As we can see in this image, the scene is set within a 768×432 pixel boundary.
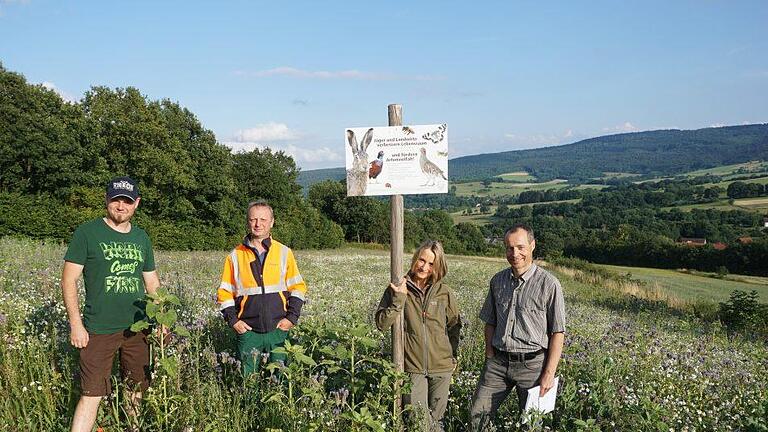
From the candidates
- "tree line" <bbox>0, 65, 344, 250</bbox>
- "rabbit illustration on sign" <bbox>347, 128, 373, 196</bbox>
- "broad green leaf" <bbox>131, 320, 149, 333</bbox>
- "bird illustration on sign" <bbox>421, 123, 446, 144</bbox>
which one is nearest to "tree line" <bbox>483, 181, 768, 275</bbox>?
"tree line" <bbox>0, 65, 344, 250</bbox>

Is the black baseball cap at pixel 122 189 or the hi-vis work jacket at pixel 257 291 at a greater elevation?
the black baseball cap at pixel 122 189

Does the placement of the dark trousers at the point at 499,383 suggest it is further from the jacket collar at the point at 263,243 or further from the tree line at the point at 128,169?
the tree line at the point at 128,169

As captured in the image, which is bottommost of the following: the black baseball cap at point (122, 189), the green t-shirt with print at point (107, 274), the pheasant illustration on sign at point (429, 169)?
the green t-shirt with print at point (107, 274)

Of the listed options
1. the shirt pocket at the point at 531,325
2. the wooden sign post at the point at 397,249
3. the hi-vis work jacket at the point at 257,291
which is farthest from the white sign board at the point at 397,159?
the shirt pocket at the point at 531,325

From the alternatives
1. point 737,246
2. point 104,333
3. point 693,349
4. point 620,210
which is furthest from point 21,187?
point 620,210

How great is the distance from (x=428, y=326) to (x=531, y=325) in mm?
919

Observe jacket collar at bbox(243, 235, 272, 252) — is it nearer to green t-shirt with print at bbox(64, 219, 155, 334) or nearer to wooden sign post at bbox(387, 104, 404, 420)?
green t-shirt with print at bbox(64, 219, 155, 334)

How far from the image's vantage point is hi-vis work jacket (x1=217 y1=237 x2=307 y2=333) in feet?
16.4

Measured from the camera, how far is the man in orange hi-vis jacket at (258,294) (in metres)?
4.99

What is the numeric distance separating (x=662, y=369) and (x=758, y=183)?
15761 cm

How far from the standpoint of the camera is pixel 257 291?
502 centimetres

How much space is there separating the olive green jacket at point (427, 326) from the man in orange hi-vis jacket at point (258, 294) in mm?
1008

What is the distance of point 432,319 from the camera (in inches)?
188

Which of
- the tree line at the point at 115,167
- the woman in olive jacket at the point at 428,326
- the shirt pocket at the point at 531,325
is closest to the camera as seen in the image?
the shirt pocket at the point at 531,325
